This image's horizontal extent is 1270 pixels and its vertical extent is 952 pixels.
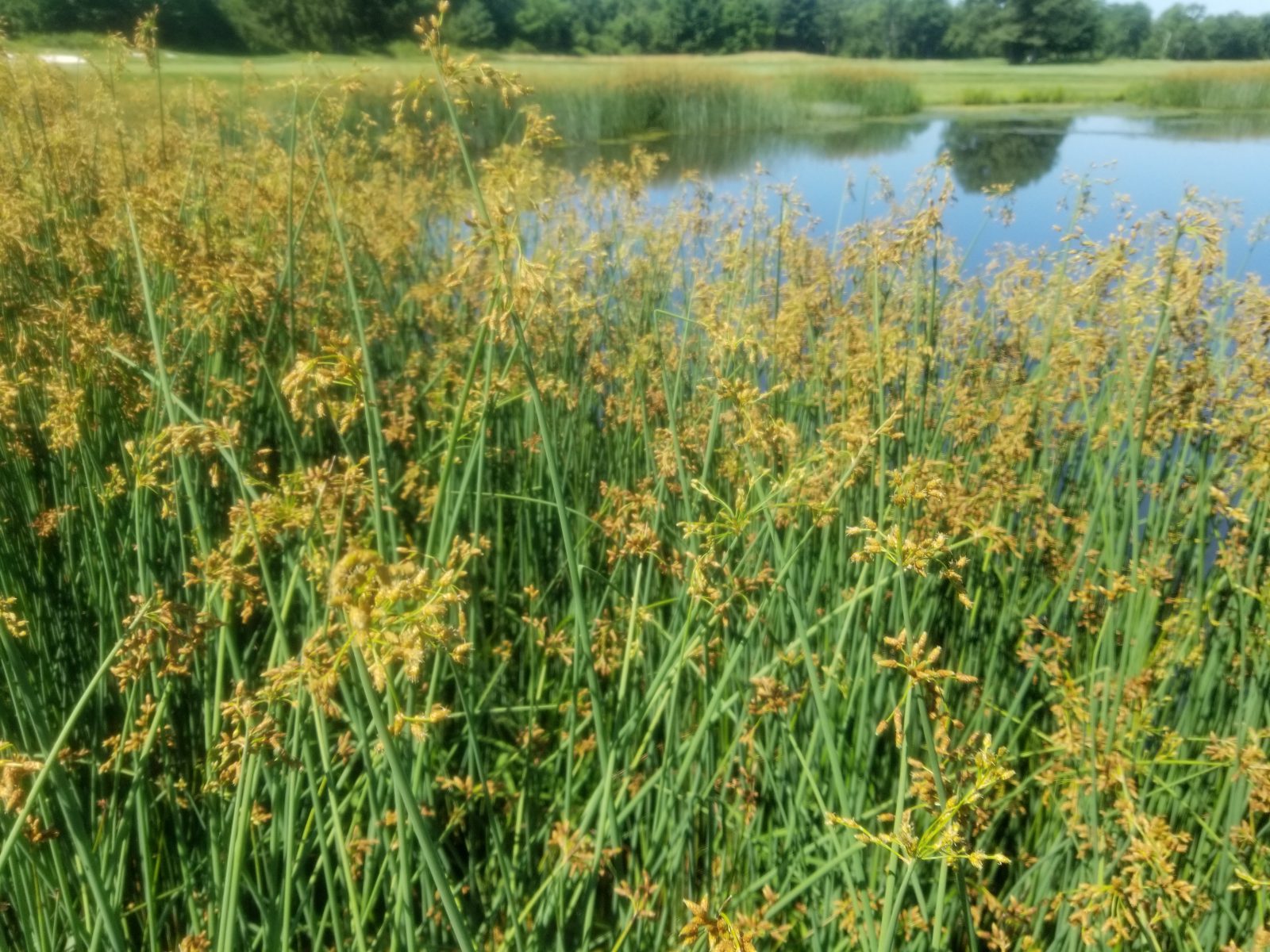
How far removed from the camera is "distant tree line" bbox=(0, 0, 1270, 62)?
671cm

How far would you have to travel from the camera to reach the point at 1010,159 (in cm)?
1226

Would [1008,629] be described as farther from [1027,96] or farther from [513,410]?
[1027,96]

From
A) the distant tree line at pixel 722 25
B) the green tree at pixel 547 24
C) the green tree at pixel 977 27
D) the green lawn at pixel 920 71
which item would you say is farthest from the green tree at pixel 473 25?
the green tree at pixel 977 27

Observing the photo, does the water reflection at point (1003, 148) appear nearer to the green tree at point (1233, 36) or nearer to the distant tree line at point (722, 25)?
the distant tree line at point (722, 25)

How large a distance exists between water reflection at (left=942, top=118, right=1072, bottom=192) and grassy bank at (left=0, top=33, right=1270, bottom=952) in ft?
25.6

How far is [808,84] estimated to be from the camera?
712 inches

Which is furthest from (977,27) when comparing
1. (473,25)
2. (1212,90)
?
(473,25)

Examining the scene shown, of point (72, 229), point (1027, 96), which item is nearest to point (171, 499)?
point (72, 229)

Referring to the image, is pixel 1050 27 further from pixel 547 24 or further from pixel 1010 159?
pixel 547 24

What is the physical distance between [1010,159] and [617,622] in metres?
12.8

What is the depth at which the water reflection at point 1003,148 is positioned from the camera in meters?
10.9

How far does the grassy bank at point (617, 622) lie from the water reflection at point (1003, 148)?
7.81 m

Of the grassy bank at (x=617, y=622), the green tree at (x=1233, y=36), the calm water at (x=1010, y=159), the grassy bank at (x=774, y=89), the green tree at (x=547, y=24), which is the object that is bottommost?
the grassy bank at (x=617, y=622)

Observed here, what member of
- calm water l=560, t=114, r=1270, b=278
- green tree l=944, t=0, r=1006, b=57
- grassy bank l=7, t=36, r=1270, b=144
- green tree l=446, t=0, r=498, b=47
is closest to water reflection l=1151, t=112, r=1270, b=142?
calm water l=560, t=114, r=1270, b=278
